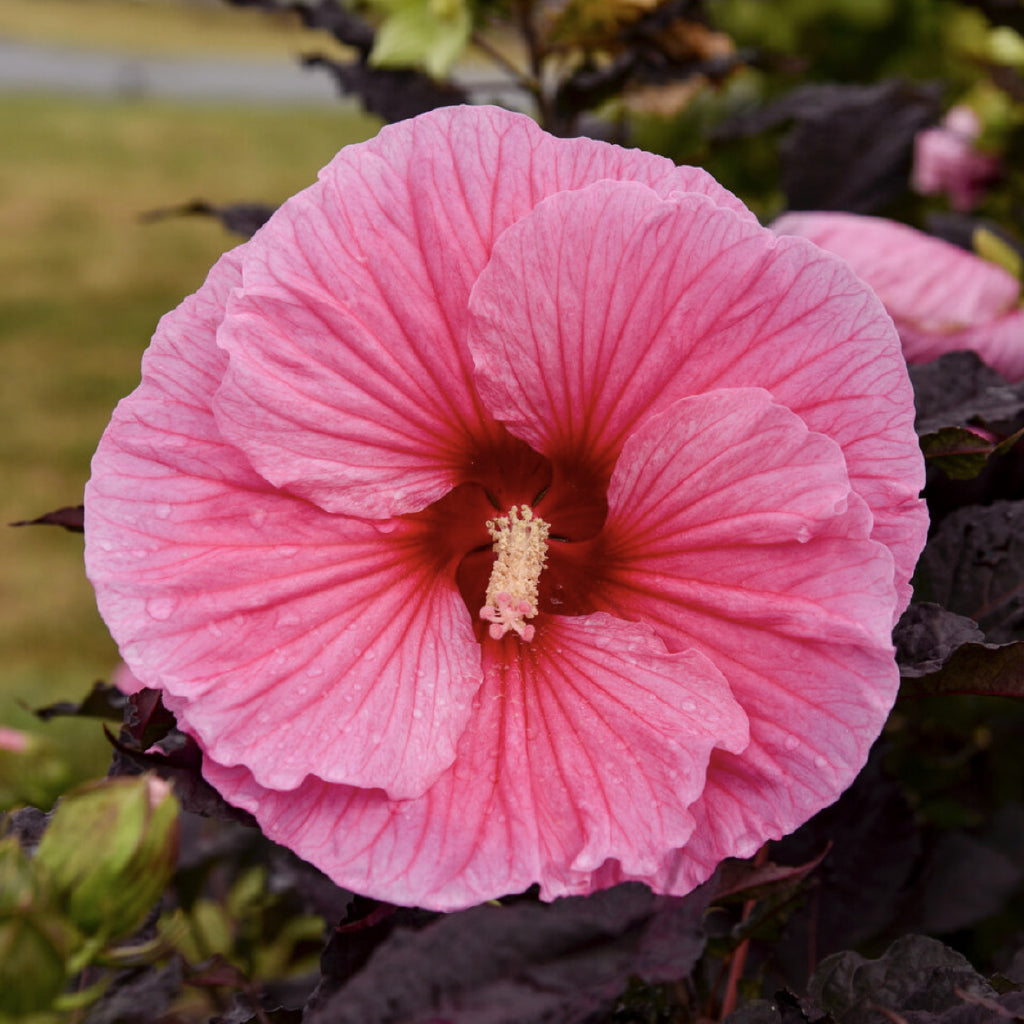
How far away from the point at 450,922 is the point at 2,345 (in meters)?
6.90

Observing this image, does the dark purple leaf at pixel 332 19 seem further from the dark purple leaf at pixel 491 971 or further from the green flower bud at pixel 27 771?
the dark purple leaf at pixel 491 971

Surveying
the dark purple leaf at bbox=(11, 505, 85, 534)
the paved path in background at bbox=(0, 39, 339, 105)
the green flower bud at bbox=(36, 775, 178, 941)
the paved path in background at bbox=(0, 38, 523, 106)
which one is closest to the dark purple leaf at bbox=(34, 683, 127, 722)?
the dark purple leaf at bbox=(11, 505, 85, 534)

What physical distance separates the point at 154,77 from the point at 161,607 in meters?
16.2

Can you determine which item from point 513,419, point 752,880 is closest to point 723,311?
point 513,419

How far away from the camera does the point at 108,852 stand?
62cm

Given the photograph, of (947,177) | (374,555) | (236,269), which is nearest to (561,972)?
(374,555)

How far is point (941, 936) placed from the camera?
52.4 inches

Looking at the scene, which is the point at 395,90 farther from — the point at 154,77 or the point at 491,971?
the point at 154,77

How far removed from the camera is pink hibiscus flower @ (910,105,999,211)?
1.92m

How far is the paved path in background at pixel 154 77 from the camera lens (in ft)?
46.0

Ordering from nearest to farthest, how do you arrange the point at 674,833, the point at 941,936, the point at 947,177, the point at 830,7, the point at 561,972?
the point at 561,972, the point at 674,833, the point at 941,936, the point at 947,177, the point at 830,7

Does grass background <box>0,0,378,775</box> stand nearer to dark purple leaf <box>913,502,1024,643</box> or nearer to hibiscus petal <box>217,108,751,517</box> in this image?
hibiscus petal <box>217,108,751,517</box>

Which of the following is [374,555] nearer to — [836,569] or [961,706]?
[836,569]

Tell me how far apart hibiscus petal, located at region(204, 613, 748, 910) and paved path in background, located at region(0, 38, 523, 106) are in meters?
12.5
